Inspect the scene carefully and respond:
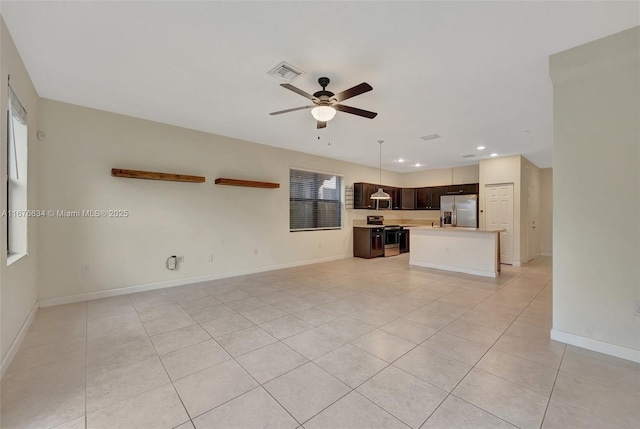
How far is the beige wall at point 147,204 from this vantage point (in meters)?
3.66

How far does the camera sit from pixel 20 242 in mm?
2922

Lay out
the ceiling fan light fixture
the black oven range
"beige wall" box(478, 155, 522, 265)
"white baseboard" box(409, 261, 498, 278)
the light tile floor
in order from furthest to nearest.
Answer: the black oven range < "beige wall" box(478, 155, 522, 265) < "white baseboard" box(409, 261, 498, 278) < the ceiling fan light fixture < the light tile floor

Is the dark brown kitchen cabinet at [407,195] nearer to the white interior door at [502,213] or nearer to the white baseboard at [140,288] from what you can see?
the white interior door at [502,213]

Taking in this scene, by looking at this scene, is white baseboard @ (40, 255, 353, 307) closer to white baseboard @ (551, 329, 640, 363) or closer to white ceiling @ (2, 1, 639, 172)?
white ceiling @ (2, 1, 639, 172)

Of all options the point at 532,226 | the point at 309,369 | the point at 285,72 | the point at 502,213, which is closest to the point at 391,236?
the point at 502,213

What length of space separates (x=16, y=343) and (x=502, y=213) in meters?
8.83

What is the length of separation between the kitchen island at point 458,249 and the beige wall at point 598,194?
9.68ft

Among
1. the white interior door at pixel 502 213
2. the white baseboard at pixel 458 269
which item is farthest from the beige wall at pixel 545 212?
the white baseboard at pixel 458 269

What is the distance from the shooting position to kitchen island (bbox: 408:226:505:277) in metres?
5.38

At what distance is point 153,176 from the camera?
4176 mm

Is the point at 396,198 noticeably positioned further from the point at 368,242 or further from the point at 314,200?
the point at 314,200

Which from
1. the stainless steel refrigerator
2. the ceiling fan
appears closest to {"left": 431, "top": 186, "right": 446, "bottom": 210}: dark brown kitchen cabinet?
the stainless steel refrigerator

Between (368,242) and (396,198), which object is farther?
(396,198)

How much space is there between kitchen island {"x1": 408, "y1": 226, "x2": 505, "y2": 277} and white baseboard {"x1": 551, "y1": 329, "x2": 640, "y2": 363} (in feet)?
9.62
